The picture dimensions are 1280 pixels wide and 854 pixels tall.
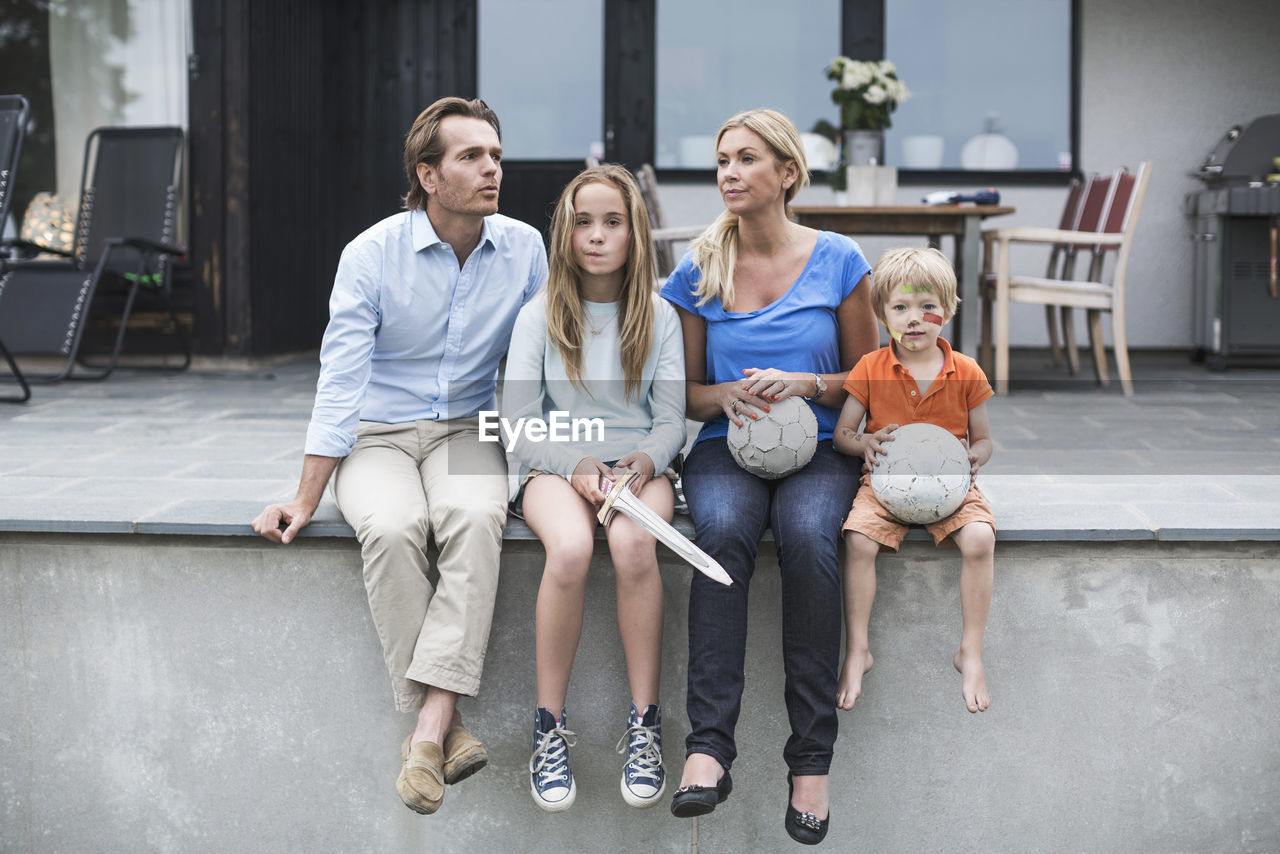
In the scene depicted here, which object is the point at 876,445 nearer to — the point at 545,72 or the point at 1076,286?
the point at 1076,286

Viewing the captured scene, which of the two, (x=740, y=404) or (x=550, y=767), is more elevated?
(x=740, y=404)

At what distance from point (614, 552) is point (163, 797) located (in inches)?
42.8

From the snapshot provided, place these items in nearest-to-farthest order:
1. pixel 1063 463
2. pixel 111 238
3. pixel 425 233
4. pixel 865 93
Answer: pixel 425 233 < pixel 1063 463 < pixel 865 93 < pixel 111 238

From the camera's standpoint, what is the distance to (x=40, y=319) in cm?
557

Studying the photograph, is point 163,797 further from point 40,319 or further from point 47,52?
point 47,52

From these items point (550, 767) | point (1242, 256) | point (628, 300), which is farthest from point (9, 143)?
point (1242, 256)

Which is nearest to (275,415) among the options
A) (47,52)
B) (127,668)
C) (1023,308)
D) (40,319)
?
(127,668)

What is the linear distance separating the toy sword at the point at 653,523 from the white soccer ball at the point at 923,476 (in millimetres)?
336

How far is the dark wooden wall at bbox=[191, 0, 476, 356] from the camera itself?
225 inches

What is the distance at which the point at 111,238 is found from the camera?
548 centimetres

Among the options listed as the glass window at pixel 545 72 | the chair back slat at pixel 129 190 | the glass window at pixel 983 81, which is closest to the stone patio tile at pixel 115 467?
the chair back slat at pixel 129 190

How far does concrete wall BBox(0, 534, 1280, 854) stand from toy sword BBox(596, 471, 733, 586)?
7.1 inches

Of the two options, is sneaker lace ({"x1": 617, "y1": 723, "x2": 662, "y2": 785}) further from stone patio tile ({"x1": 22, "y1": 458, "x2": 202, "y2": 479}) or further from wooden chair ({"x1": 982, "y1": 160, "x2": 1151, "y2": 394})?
wooden chair ({"x1": 982, "y1": 160, "x2": 1151, "y2": 394})

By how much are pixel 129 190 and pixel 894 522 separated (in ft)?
15.8
